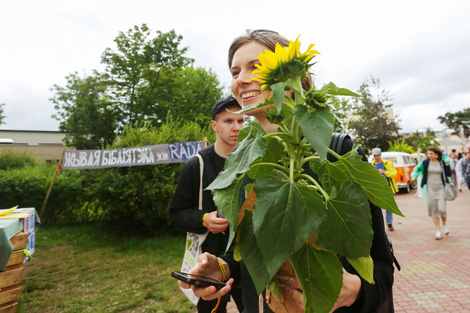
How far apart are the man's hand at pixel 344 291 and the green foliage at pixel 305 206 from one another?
0.07 m

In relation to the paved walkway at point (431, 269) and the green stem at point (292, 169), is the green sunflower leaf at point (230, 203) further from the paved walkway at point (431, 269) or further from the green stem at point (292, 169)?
the paved walkway at point (431, 269)

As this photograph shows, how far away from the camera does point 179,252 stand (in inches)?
272

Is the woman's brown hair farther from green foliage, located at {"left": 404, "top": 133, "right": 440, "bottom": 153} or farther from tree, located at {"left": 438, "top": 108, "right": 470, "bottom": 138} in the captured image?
tree, located at {"left": 438, "top": 108, "right": 470, "bottom": 138}

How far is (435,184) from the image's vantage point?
766cm

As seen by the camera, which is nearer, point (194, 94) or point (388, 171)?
point (388, 171)

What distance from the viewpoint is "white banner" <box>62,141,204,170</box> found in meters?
6.89

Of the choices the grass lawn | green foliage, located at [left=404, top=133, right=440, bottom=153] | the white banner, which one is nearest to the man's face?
the grass lawn

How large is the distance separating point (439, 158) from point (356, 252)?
865 cm

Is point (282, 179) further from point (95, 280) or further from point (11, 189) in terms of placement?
point (11, 189)

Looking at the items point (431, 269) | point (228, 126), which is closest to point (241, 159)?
point (228, 126)

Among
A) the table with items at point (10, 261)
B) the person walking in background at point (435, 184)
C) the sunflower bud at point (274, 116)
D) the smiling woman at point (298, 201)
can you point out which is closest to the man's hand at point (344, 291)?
the smiling woman at point (298, 201)

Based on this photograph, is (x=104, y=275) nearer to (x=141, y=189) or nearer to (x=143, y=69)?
(x=141, y=189)

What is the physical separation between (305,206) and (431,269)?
20.9ft

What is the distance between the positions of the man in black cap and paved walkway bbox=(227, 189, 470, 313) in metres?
2.55
